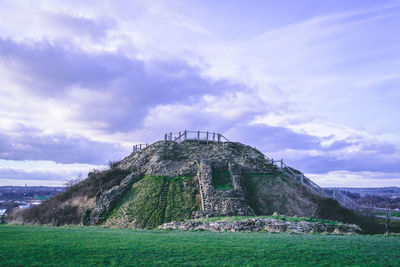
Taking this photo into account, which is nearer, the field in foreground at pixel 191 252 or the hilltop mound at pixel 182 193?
the field in foreground at pixel 191 252

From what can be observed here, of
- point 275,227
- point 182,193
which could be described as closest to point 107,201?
point 182,193

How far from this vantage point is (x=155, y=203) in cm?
3459

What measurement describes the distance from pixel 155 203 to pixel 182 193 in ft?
10.7

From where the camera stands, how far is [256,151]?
49906mm

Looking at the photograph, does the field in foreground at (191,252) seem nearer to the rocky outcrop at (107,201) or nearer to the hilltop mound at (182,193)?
the hilltop mound at (182,193)

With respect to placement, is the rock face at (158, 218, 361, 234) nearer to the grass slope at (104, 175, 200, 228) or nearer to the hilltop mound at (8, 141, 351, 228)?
the hilltop mound at (8, 141, 351, 228)

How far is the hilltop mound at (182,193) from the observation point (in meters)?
33.4

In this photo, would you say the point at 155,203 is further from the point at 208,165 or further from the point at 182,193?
the point at 208,165

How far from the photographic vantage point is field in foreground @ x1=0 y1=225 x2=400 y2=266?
11.3 metres

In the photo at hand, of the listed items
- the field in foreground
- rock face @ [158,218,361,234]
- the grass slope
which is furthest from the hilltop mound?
the field in foreground

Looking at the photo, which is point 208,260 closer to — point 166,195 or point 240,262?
point 240,262

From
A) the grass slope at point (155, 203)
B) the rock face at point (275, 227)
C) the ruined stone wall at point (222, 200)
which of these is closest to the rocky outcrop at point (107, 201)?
the grass slope at point (155, 203)

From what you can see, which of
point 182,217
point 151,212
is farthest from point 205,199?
point 151,212

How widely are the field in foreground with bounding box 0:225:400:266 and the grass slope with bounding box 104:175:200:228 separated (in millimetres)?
16796
